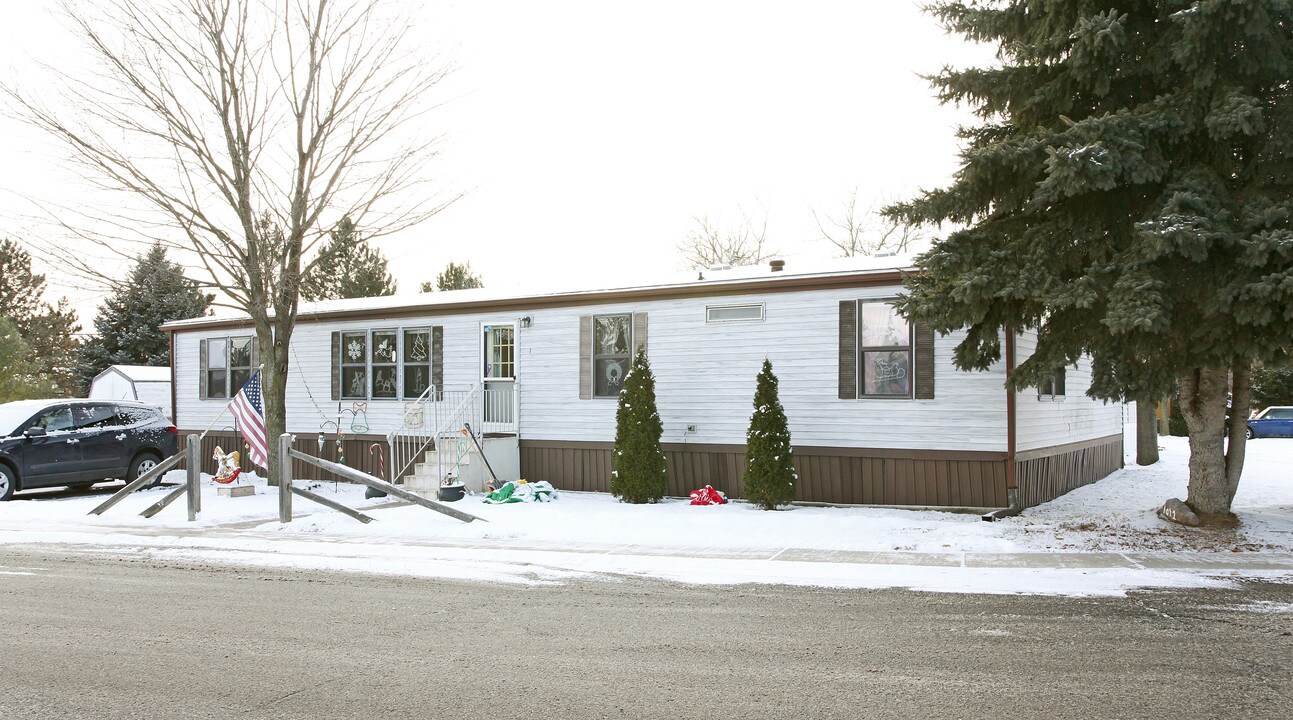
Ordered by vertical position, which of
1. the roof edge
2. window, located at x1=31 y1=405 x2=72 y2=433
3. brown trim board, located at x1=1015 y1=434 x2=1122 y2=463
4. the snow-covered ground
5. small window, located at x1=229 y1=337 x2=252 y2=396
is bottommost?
the snow-covered ground

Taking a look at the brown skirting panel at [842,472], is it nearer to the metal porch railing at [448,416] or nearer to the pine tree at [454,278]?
the metal porch railing at [448,416]

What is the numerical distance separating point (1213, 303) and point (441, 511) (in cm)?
836

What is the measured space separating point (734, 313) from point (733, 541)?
439cm

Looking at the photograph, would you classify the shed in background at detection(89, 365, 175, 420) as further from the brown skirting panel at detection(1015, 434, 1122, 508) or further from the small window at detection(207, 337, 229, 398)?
the brown skirting panel at detection(1015, 434, 1122, 508)

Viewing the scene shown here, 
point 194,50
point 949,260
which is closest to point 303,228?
point 194,50

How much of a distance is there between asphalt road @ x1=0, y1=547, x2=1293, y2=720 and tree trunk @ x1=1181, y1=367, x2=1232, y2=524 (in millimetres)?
2769

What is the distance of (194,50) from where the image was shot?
591 inches

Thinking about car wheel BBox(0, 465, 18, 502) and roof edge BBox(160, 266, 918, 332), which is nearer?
roof edge BBox(160, 266, 918, 332)

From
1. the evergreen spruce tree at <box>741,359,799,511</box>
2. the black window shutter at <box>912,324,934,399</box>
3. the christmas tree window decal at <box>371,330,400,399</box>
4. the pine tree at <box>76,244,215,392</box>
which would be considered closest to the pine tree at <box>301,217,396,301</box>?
the pine tree at <box>76,244,215,392</box>

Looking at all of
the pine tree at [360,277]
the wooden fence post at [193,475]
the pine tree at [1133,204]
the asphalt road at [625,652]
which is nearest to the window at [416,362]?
the wooden fence post at [193,475]

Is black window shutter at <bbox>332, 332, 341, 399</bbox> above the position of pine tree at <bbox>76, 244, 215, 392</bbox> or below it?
below

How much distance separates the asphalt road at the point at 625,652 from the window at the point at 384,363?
8.63 meters

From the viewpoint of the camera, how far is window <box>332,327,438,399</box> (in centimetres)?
1662

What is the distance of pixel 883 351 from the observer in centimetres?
1273
